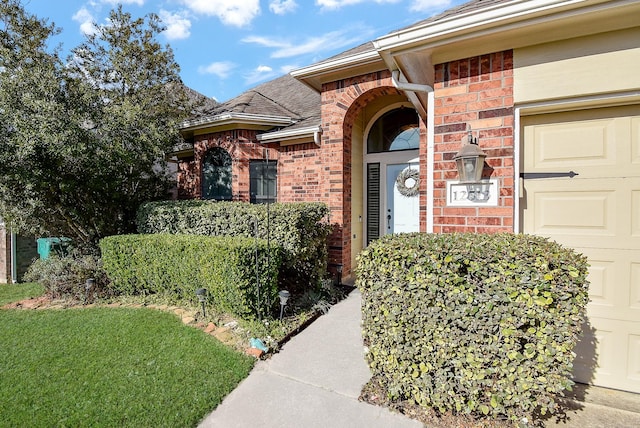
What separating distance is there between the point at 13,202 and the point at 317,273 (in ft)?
19.0

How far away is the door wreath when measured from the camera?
6465 millimetres

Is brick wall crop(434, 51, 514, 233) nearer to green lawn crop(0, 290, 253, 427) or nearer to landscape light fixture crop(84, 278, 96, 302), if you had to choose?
green lawn crop(0, 290, 253, 427)

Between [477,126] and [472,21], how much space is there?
892mm

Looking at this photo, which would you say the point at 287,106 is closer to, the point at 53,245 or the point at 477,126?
the point at 53,245

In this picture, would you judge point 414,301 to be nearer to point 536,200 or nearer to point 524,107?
point 536,200

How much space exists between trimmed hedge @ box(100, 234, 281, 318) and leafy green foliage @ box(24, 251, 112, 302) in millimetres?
315

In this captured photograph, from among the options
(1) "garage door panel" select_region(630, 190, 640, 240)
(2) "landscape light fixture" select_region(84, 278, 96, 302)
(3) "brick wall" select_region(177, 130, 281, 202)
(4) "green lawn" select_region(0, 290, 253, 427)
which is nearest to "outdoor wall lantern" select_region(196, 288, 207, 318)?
(4) "green lawn" select_region(0, 290, 253, 427)

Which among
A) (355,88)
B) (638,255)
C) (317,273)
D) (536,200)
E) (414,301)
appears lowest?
→ (317,273)

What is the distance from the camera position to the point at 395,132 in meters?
6.79

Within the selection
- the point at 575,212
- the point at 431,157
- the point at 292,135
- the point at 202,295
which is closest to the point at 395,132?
the point at 292,135

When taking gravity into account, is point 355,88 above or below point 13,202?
above

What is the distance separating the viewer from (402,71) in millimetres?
3469

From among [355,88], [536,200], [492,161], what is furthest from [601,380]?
[355,88]

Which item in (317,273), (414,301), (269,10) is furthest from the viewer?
(269,10)
